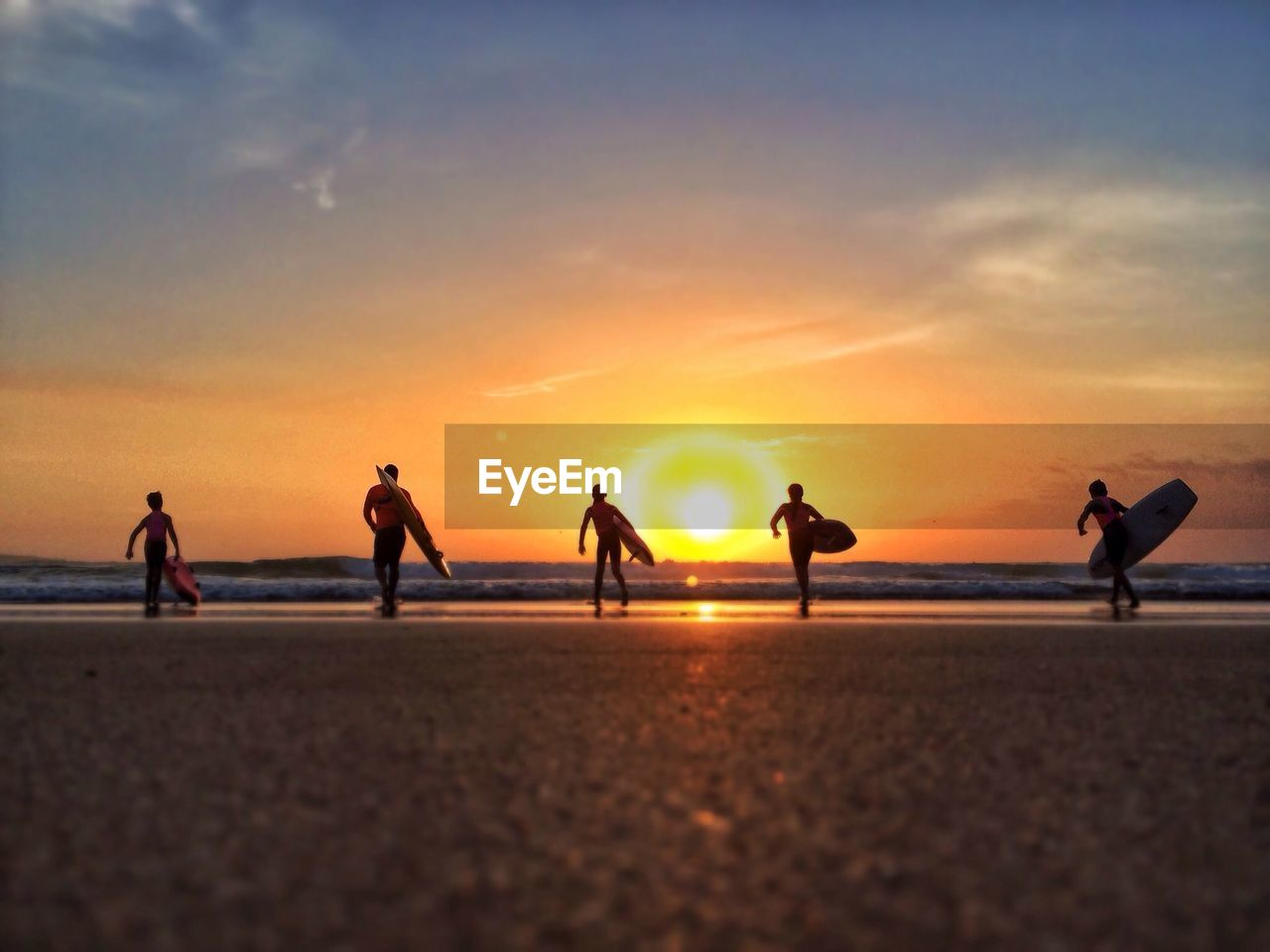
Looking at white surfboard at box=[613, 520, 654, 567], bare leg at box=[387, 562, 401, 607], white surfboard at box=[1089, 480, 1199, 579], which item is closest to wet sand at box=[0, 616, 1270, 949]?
bare leg at box=[387, 562, 401, 607]

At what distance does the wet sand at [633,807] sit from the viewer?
8.46ft

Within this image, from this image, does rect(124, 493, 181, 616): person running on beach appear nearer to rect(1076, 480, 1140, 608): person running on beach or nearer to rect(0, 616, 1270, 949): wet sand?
rect(0, 616, 1270, 949): wet sand

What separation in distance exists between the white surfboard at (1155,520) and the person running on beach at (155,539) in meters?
16.6

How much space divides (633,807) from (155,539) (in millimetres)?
17063

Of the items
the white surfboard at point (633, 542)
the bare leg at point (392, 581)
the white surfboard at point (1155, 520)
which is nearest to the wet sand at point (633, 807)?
the bare leg at point (392, 581)

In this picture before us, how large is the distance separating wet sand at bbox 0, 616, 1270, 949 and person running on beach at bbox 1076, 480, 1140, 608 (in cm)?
1219

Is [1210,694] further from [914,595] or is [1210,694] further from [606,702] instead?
[914,595]

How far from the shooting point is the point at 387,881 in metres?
2.82

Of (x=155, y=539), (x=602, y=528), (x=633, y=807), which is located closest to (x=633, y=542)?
(x=602, y=528)

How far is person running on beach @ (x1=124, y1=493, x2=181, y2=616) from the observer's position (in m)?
18.5

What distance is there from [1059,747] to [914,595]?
2184cm

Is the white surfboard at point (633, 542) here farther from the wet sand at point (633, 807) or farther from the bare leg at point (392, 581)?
the wet sand at point (633, 807)

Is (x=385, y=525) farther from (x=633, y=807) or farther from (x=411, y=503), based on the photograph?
(x=633, y=807)

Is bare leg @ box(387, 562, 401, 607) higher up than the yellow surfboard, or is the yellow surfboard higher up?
the yellow surfboard
